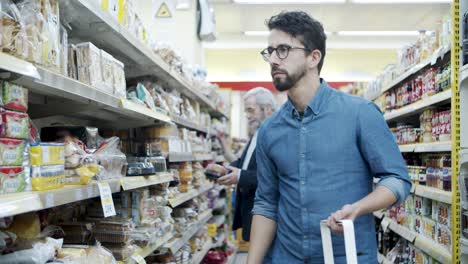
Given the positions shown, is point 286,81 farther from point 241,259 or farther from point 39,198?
point 241,259

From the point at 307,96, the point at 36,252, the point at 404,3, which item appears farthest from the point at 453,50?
the point at 404,3

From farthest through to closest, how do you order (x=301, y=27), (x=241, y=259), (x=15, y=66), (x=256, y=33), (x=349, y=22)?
(x=256, y=33) → (x=349, y=22) → (x=241, y=259) → (x=301, y=27) → (x=15, y=66)

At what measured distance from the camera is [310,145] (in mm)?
1967

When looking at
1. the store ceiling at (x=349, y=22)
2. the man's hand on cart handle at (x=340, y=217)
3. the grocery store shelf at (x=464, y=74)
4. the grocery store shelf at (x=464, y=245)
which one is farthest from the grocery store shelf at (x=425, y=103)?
the store ceiling at (x=349, y=22)

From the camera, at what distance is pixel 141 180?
8.13 feet

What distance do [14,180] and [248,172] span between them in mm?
2446

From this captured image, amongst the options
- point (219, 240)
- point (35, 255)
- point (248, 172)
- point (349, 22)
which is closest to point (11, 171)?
point (35, 255)

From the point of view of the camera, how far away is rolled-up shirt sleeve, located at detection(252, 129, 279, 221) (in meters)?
2.18

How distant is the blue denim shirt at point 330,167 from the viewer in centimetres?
187

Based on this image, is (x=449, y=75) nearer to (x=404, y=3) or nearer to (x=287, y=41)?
(x=287, y=41)

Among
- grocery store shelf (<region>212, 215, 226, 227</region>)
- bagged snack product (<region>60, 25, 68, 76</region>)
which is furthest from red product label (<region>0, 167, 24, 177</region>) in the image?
grocery store shelf (<region>212, 215, 226, 227</region>)

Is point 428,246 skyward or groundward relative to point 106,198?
groundward

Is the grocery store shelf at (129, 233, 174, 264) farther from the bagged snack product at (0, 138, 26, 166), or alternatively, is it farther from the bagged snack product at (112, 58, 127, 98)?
the bagged snack product at (0, 138, 26, 166)

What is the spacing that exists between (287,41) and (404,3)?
7.07m
